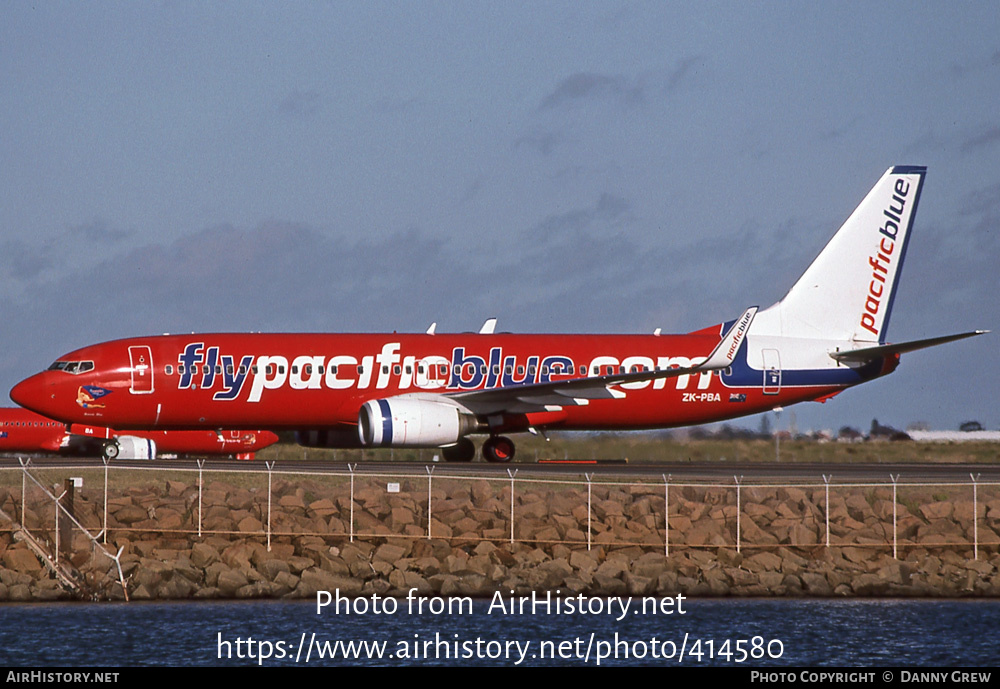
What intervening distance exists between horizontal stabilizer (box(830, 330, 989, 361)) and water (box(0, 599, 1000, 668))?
1475 cm

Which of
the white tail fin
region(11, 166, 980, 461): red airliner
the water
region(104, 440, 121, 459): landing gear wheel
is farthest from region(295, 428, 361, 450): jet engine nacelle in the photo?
the water

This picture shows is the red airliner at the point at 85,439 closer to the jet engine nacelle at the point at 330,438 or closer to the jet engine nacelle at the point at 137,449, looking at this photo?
the jet engine nacelle at the point at 137,449

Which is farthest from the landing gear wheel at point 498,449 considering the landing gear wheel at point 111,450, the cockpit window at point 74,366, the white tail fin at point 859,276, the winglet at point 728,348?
the cockpit window at point 74,366

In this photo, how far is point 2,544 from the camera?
1201 inches

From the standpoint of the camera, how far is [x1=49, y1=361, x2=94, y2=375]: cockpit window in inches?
1629

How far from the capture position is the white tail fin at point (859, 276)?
4744 cm

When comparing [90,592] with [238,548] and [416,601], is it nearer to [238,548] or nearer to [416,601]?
[238,548]

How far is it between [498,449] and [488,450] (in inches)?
14.8

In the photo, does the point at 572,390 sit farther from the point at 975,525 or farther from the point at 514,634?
the point at 514,634

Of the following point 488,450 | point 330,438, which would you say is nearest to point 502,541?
point 488,450

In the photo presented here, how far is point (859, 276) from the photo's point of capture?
48594 mm

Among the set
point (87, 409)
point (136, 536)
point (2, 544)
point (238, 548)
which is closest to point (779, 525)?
point (238, 548)

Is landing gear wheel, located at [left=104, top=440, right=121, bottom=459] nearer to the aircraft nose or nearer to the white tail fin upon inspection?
the aircraft nose
